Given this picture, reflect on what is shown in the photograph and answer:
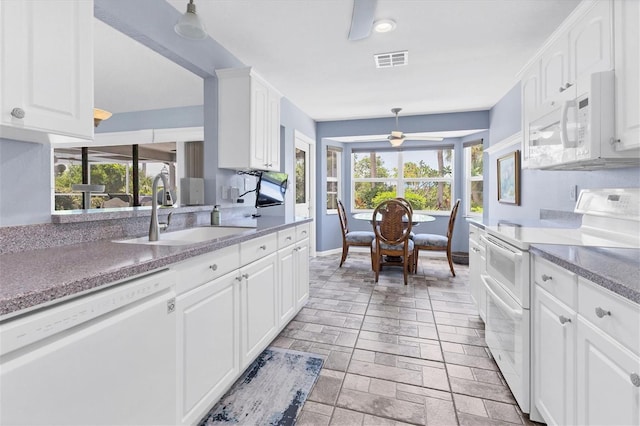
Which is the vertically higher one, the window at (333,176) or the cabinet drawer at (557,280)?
the window at (333,176)

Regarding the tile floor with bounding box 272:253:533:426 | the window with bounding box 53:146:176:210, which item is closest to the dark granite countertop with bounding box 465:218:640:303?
the tile floor with bounding box 272:253:533:426

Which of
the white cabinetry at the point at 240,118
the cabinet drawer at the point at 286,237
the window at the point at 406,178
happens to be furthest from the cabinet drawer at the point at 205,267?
the window at the point at 406,178

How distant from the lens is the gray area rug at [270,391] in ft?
5.23

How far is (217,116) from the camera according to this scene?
2785mm

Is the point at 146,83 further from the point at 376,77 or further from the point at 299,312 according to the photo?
the point at 299,312

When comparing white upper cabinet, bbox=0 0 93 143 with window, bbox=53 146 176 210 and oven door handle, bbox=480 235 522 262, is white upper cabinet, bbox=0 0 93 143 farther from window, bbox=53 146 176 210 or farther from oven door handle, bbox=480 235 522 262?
window, bbox=53 146 176 210

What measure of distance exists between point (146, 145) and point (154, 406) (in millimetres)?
5198

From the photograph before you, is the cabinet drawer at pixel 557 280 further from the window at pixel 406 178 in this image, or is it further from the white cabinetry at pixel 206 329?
the window at pixel 406 178

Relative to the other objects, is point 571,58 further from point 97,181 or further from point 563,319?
point 97,181

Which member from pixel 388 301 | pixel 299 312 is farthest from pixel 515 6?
pixel 299 312

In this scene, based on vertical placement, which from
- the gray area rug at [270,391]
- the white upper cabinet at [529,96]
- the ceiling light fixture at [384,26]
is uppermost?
the ceiling light fixture at [384,26]

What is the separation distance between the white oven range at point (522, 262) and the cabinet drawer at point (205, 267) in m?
1.55

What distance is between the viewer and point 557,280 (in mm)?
1296

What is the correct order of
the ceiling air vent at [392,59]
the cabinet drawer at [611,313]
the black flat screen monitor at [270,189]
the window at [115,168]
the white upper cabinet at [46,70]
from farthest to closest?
the window at [115,168]
the black flat screen monitor at [270,189]
the ceiling air vent at [392,59]
the white upper cabinet at [46,70]
the cabinet drawer at [611,313]
